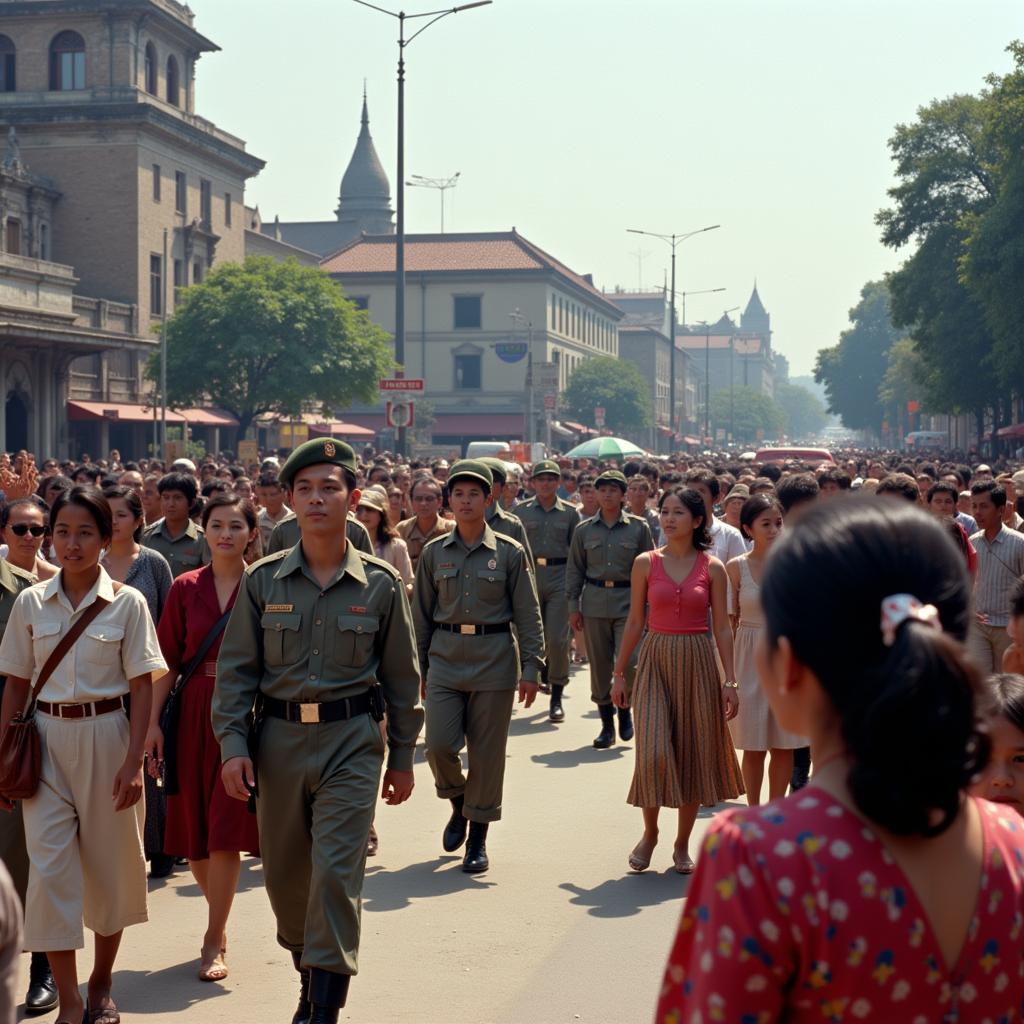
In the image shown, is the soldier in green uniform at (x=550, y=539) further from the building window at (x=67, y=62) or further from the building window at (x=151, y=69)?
the building window at (x=151, y=69)

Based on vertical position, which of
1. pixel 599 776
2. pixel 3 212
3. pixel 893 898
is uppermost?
pixel 3 212

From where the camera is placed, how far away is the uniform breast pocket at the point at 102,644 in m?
5.50

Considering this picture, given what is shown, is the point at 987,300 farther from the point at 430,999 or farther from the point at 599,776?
the point at 430,999

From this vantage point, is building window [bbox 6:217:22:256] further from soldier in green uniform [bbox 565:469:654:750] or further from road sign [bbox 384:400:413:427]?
soldier in green uniform [bbox 565:469:654:750]

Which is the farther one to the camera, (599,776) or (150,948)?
(599,776)

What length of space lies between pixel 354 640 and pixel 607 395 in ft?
285

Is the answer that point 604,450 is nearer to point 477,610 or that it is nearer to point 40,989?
point 477,610

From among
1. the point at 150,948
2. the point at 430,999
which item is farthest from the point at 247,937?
the point at 430,999

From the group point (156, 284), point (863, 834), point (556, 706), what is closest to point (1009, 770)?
point (863, 834)

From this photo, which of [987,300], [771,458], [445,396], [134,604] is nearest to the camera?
[134,604]

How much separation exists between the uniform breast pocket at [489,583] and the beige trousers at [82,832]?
122 inches

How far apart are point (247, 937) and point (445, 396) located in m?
83.4

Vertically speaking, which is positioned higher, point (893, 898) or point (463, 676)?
point (893, 898)

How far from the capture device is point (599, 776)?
33.7 feet
